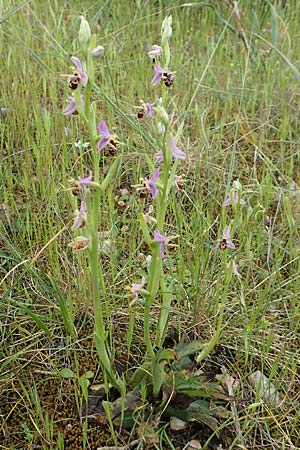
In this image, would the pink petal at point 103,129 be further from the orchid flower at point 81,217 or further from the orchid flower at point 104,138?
the orchid flower at point 81,217

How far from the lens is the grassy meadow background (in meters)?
1.36

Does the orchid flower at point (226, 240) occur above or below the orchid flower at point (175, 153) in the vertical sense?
below

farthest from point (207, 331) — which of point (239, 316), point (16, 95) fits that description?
point (16, 95)

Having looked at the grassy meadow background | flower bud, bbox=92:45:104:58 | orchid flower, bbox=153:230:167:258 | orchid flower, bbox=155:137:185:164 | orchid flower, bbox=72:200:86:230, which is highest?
flower bud, bbox=92:45:104:58

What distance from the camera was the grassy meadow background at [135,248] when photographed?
1.36m

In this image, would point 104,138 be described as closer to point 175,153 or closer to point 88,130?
point 88,130

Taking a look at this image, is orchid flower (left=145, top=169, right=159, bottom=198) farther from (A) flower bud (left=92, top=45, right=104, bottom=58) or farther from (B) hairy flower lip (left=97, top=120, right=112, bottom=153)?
(A) flower bud (left=92, top=45, right=104, bottom=58)

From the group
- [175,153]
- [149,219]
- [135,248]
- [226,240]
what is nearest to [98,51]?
[175,153]

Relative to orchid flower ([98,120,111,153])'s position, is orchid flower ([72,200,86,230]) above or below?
below

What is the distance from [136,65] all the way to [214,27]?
942 mm

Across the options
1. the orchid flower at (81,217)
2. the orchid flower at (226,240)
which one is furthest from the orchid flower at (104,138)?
the orchid flower at (226,240)

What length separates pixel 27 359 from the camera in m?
1.44

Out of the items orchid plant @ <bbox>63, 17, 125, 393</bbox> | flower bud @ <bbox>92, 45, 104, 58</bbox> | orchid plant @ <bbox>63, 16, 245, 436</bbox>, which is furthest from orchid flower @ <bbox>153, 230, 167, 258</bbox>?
flower bud @ <bbox>92, 45, 104, 58</bbox>

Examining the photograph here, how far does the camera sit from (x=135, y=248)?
1.74 metres
